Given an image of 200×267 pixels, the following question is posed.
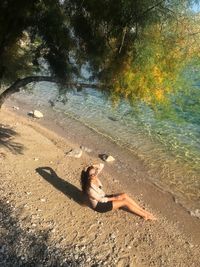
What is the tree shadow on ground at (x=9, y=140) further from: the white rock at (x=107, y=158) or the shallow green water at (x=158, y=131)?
the white rock at (x=107, y=158)

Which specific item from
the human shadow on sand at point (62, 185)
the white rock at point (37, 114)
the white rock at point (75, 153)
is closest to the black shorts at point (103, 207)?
the human shadow on sand at point (62, 185)

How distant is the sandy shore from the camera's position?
883 cm

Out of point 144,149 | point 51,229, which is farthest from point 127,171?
point 51,229

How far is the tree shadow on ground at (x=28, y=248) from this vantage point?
8.19 meters

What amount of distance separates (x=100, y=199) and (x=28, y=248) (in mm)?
A: 2702

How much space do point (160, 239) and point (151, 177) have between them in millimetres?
3883

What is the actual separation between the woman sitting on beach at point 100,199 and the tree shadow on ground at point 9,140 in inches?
122

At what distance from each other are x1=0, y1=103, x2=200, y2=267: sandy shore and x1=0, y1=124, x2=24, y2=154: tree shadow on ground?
33 mm

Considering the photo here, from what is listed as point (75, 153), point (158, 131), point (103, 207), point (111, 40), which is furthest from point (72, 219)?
point (158, 131)

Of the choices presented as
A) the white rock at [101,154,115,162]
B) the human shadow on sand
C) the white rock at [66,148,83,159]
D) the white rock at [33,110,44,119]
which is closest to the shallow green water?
the white rock at [33,110,44,119]

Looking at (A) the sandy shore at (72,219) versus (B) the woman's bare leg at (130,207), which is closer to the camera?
(A) the sandy shore at (72,219)

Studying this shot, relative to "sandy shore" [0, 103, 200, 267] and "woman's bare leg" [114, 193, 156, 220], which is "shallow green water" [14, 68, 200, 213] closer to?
"sandy shore" [0, 103, 200, 267]

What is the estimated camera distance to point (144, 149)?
15883 mm

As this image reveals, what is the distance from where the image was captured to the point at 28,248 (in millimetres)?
8562
